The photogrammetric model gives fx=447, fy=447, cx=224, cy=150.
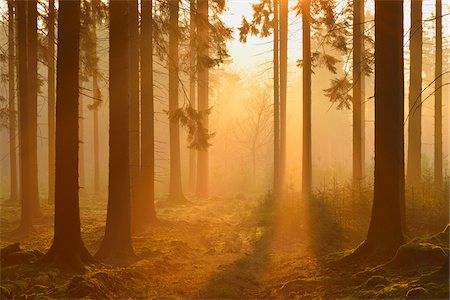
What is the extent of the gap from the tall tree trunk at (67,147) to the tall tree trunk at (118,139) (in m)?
1.56

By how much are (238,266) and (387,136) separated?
4.32m

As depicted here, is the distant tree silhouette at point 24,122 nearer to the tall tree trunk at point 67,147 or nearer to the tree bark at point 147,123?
the tree bark at point 147,123

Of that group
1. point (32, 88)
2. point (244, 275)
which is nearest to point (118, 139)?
point (244, 275)

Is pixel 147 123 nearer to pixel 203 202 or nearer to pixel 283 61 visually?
pixel 203 202

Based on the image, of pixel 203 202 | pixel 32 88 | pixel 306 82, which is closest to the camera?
pixel 32 88

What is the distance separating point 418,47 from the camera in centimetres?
1845

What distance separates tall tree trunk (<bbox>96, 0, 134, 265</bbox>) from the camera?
1012cm

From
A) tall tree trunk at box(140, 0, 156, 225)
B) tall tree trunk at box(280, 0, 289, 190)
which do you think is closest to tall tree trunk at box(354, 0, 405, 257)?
tall tree trunk at box(140, 0, 156, 225)

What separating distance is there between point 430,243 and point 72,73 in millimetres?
7066

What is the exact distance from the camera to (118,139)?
10.1 metres

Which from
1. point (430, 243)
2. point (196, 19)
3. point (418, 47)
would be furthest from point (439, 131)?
point (430, 243)

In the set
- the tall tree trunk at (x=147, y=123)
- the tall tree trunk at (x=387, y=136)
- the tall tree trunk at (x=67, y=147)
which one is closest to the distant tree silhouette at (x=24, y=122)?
the tall tree trunk at (x=147, y=123)

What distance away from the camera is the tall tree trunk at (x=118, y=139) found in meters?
10.1

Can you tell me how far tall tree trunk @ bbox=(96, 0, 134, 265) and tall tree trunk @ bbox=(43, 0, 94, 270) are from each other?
1.56 metres
